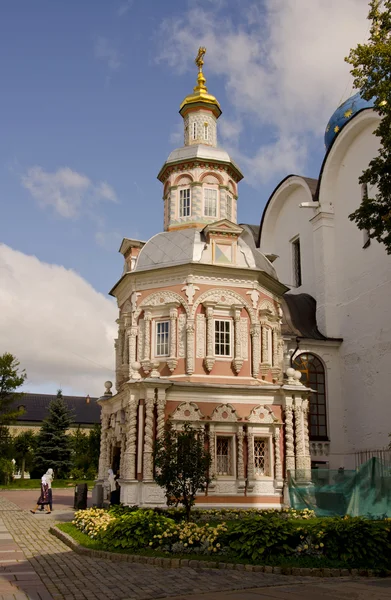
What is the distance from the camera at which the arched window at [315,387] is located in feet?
88.8

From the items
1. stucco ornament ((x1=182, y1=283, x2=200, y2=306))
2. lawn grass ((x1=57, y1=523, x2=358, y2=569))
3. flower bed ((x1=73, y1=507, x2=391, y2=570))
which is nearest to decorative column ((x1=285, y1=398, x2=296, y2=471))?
stucco ornament ((x1=182, y1=283, x2=200, y2=306))

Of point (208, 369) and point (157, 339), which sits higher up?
point (157, 339)

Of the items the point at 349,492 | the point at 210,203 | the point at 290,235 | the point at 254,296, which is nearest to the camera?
the point at 349,492

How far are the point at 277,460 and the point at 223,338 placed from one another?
4.34 meters

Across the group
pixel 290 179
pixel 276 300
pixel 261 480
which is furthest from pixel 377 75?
pixel 290 179

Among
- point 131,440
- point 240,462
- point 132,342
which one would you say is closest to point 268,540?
point 240,462

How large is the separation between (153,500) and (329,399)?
1148 cm

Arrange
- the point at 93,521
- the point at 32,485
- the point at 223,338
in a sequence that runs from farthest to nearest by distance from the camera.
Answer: the point at 32,485, the point at 223,338, the point at 93,521

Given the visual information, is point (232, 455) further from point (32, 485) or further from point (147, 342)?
point (32, 485)

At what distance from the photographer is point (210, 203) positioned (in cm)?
2505

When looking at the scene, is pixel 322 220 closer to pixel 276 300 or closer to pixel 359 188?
pixel 359 188

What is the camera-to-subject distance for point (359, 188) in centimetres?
2831

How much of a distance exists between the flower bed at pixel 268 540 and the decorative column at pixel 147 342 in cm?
758

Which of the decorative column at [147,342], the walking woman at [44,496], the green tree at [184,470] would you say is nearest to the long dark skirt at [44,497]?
the walking woman at [44,496]
